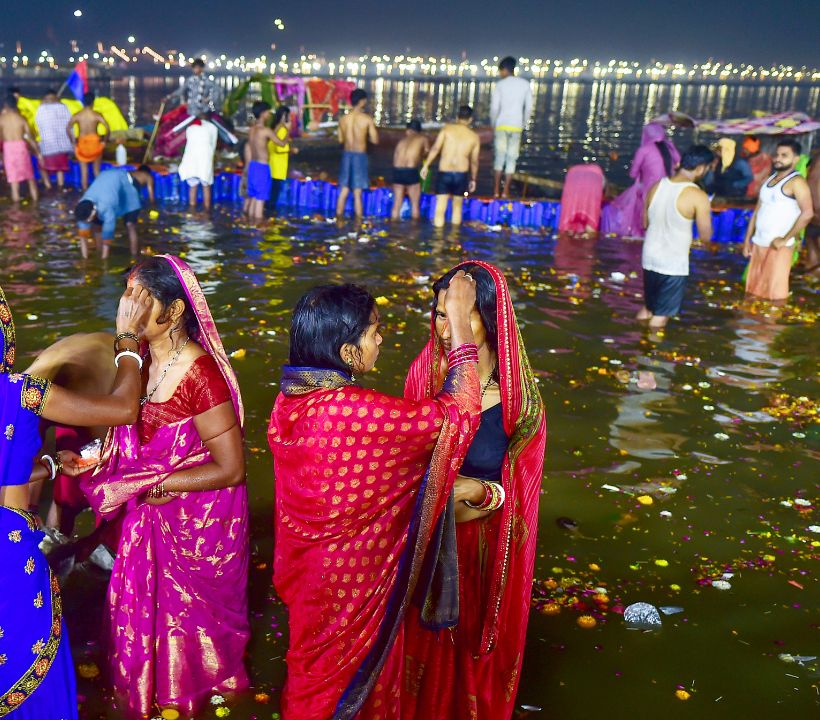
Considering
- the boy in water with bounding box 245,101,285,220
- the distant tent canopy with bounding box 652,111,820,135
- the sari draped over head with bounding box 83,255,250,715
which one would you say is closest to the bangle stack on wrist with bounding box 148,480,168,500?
the sari draped over head with bounding box 83,255,250,715

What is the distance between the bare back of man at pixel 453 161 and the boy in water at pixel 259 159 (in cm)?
251

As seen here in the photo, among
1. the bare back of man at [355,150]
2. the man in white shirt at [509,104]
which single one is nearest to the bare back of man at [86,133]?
the bare back of man at [355,150]

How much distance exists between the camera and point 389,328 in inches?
304

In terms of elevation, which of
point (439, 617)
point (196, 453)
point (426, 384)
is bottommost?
point (439, 617)

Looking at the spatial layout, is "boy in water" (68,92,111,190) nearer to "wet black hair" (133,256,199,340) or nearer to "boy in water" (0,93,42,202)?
"boy in water" (0,93,42,202)

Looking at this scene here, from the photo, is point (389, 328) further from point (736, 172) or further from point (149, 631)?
point (736, 172)

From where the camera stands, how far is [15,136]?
13.2 metres

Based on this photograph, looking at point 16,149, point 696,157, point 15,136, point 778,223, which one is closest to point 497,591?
point 696,157

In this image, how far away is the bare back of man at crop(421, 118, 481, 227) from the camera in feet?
40.4

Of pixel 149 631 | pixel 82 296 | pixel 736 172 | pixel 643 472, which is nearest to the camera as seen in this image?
pixel 149 631

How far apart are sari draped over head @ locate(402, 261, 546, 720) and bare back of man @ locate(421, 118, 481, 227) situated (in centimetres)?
1009

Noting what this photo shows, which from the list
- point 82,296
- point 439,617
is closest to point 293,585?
point 439,617

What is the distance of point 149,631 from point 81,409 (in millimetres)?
994

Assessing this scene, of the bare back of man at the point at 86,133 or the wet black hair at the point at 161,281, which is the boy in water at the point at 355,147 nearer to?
the bare back of man at the point at 86,133
